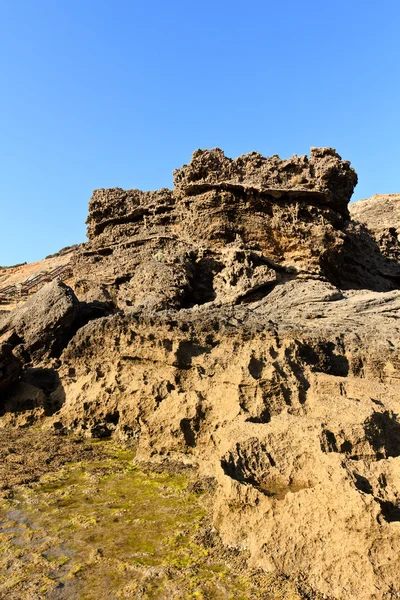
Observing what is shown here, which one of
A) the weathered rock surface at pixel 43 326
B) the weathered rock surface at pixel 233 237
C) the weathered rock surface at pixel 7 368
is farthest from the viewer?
the weathered rock surface at pixel 233 237

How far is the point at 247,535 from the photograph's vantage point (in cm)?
361

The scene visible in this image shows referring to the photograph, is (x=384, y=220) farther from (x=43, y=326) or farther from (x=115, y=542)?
(x=115, y=542)

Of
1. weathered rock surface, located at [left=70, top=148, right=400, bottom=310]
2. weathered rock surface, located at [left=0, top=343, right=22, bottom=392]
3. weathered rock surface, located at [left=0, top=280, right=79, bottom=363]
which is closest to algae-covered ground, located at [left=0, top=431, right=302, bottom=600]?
weathered rock surface, located at [left=0, top=343, right=22, bottom=392]

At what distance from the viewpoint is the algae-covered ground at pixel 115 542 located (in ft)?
10.1

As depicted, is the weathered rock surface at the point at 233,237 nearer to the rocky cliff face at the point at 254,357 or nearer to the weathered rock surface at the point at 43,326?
the rocky cliff face at the point at 254,357

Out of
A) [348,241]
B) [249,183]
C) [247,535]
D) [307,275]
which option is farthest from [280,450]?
[348,241]

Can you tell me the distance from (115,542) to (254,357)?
11.2 feet

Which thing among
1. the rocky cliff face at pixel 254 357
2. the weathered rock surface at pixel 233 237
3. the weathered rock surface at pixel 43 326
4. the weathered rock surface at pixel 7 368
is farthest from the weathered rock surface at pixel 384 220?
the weathered rock surface at pixel 7 368

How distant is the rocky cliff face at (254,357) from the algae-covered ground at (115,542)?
0.29 meters

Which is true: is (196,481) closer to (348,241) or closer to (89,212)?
(348,241)

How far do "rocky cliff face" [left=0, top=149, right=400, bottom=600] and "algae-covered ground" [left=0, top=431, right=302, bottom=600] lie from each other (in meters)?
0.29

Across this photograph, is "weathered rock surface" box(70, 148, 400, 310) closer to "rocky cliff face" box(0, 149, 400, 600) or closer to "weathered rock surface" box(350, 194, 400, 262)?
"rocky cliff face" box(0, 149, 400, 600)

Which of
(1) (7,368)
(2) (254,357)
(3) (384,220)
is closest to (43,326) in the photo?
(1) (7,368)

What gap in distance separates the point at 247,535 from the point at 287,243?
944 centimetres
